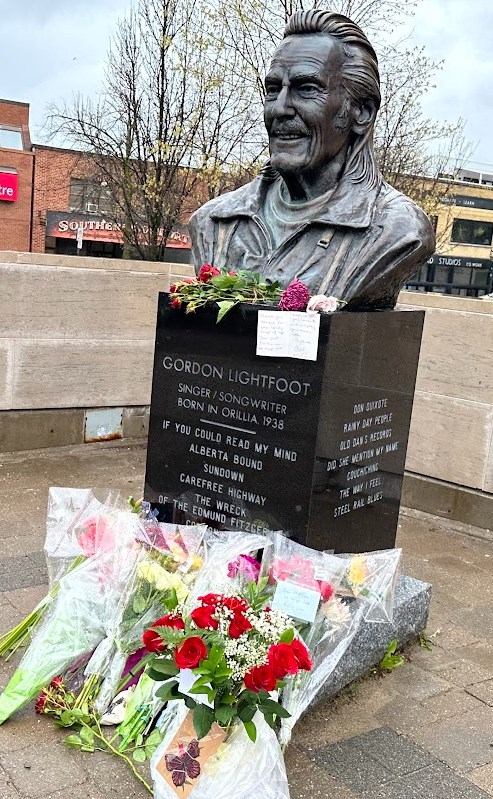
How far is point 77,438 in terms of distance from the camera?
7.83m

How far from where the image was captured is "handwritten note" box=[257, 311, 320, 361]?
347 cm

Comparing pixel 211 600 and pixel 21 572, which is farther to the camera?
pixel 21 572

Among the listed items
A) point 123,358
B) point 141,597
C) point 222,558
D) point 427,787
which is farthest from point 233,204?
point 123,358

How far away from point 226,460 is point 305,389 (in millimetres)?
541

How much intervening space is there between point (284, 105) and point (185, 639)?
7.71 feet

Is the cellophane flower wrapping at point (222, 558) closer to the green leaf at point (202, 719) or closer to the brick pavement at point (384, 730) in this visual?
the green leaf at point (202, 719)

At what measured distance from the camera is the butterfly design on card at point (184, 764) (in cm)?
272

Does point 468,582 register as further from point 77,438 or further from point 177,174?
point 177,174

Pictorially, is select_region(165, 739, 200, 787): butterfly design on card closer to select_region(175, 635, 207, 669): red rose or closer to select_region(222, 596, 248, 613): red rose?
select_region(175, 635, 207, 669): red rose

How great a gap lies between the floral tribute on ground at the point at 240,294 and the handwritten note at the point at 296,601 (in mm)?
1100

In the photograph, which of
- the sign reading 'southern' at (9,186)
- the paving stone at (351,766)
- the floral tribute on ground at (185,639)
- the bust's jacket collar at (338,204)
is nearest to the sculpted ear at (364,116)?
the bust's jacket collar at (338,204)

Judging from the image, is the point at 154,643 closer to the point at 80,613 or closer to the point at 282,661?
the point at 282,661

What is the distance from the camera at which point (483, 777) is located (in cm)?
317

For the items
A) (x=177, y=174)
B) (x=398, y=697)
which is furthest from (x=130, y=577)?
(x=177, y=174)
